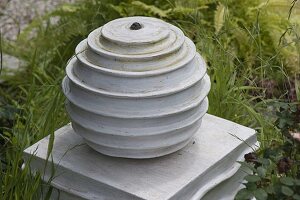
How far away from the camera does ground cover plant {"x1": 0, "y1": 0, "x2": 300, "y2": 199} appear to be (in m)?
2.88

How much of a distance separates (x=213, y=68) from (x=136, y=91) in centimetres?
123

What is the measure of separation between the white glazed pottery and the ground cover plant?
0.27 m

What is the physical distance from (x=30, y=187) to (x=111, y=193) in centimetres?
37

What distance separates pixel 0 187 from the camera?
2.77 m

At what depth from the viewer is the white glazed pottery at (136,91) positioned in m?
2.51

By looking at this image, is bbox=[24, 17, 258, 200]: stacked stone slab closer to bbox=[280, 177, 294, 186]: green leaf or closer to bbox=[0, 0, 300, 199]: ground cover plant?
bbox=[0, 0, 300, 199]: ground cover plant

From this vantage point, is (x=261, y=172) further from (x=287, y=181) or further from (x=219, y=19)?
(x=219, y=19)

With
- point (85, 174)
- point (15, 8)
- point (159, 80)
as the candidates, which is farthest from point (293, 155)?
point (15, 8)

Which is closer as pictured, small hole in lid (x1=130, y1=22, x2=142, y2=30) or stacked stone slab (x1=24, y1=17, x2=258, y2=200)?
stacked stone slab (x1=24, y1=17, x2=258, y2=200)

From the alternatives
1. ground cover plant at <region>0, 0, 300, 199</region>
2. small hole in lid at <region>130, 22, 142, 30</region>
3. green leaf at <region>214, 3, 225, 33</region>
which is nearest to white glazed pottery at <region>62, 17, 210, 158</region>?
small hole in lid at <region>130, 22, 142, 30</region>

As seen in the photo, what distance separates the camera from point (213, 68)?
3.67 meters

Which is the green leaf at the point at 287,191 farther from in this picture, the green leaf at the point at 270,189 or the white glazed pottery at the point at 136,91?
the white glazed pottery at the point at 136,91

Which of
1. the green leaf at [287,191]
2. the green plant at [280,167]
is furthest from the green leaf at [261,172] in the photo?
the green leaf at [287,191]

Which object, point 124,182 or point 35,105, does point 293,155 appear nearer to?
point 124,182
